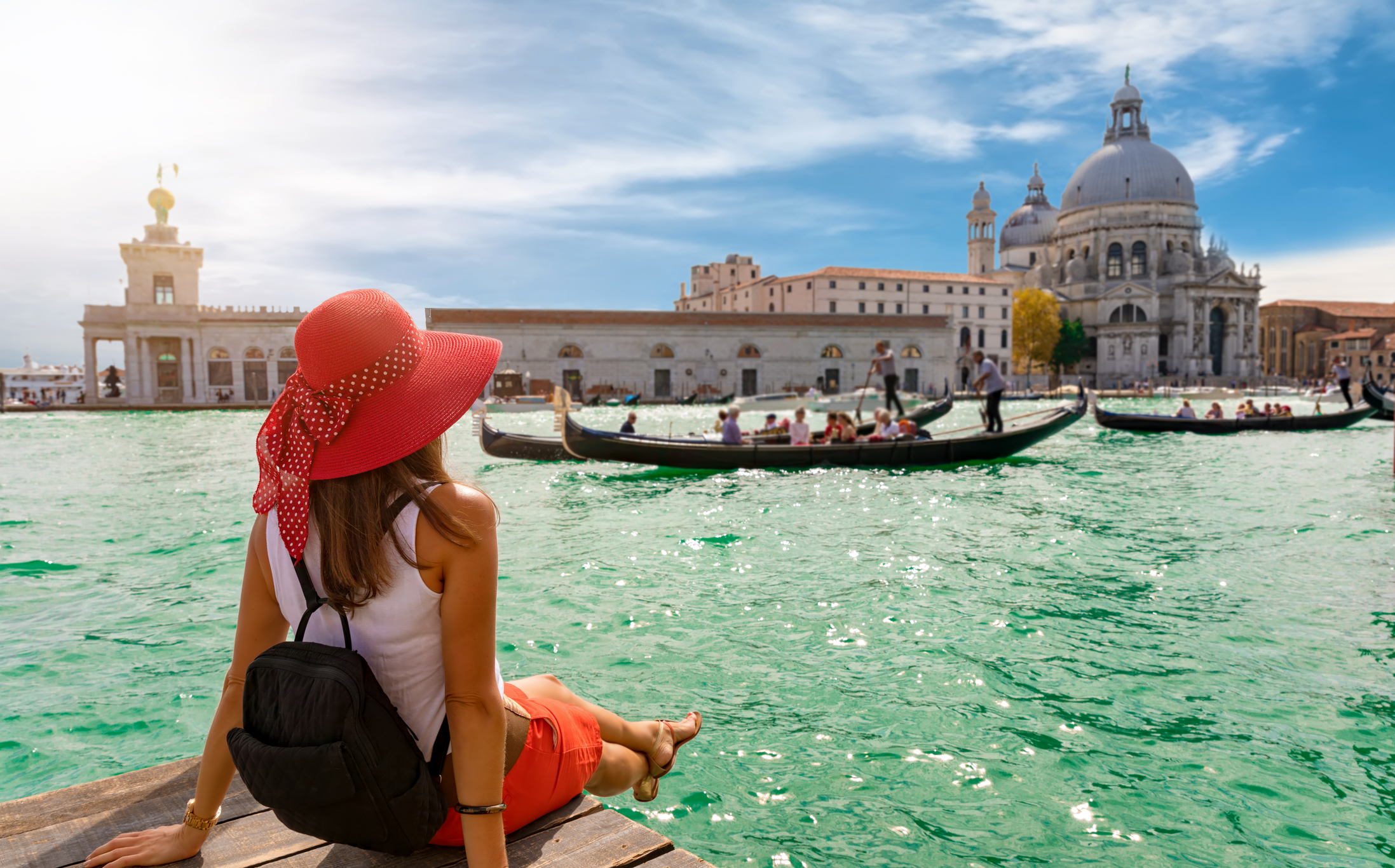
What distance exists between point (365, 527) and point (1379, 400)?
3131 cm

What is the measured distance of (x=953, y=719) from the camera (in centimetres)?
393

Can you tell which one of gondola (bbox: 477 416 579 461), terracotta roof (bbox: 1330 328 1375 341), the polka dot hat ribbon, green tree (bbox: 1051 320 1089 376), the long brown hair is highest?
terracotta roof (bbox: 1330 328 1375 341)

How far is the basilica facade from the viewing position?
62.5 metres

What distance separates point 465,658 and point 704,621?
4.16m

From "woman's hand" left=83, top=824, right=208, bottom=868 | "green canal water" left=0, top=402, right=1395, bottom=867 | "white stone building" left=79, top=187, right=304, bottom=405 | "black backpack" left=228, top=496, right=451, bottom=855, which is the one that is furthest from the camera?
"white stone building" left=79, top=187, right=304, bottom=405

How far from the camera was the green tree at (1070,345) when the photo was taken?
6347 centimetres

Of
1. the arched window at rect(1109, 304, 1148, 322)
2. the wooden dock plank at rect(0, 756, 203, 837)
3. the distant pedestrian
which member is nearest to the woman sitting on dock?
the wooden dock plank at rect(0, 756, 203, 837)

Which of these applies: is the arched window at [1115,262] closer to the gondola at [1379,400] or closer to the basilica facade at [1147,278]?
the basilica facade at [1147,278]

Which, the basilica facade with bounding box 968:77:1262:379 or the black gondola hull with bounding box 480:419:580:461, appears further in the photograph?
the basilica facade with bounding box 968:77:1262:379

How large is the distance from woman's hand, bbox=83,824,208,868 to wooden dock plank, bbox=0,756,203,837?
0.78 feet

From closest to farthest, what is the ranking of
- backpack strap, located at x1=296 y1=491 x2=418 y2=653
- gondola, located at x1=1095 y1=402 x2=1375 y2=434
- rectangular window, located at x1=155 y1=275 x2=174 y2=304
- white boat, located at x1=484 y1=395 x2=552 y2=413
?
1. backpack strap, located at x1=296 y1=491 x2=418 y2=653
2. gondola, located at x1=1095 y1=402 x2=1375 y2=434
3. white boat, located at x1=484 y1=395 x2=552 y2=413
4. rectangular window, located at x1=155 y1=275 x2=174 y2=304

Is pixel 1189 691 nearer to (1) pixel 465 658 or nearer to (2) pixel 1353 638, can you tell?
(2) pixel 1353 638

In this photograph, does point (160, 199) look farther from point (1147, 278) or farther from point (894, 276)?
point (1147, 278)

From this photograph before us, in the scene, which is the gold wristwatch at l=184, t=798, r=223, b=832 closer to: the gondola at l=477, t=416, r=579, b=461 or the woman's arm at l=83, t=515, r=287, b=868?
the woman's arm at l=83, t=515, r=287, b=868
